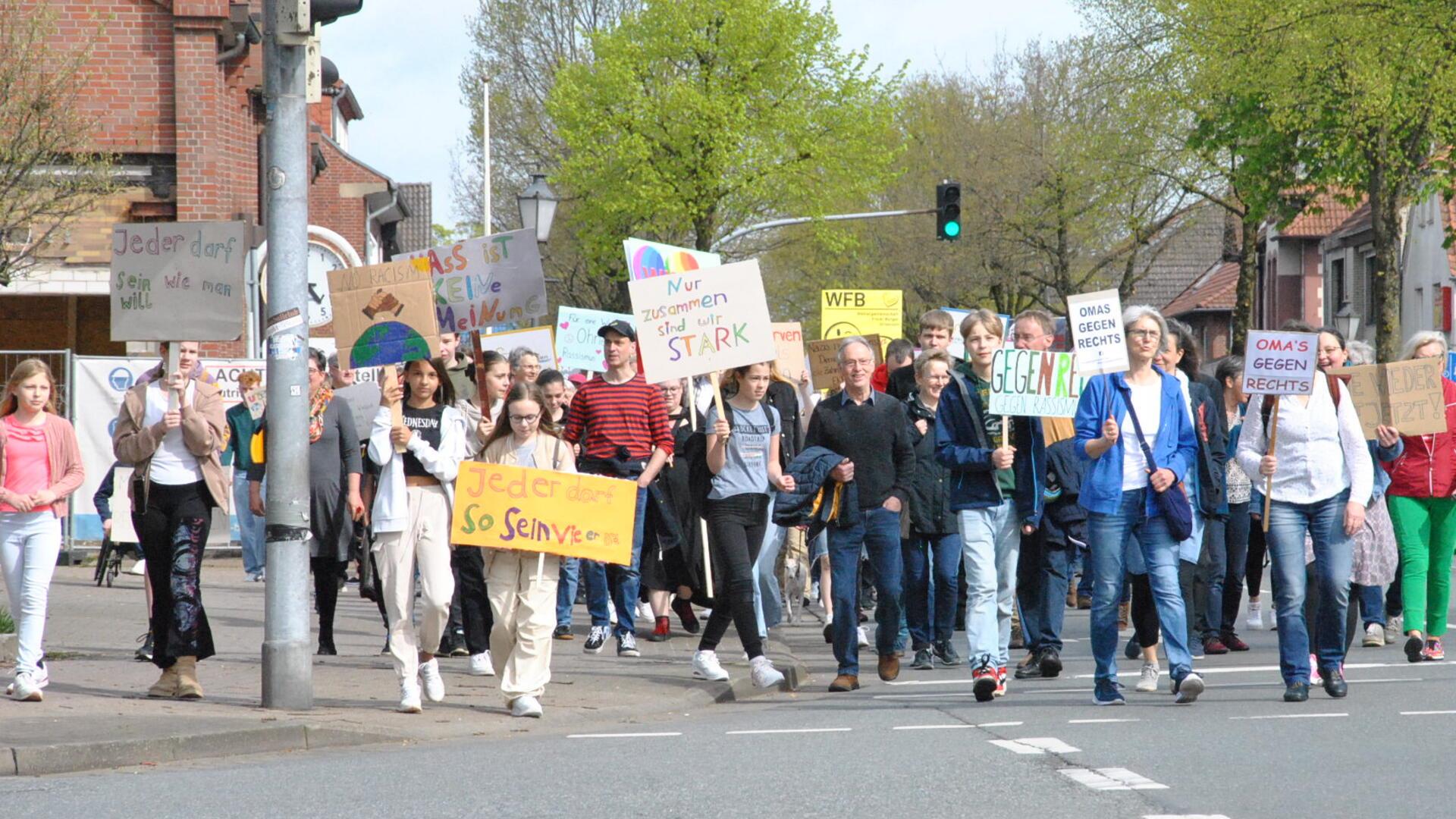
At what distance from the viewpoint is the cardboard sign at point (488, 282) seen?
40.2 feet

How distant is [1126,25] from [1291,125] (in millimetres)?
11002

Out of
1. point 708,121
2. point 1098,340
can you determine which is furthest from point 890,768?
point 708,121

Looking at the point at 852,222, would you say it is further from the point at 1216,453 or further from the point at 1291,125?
the point at 1216,453

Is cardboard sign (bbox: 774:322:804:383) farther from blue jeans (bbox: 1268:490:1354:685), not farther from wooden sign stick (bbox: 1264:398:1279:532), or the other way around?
blue jeans (bbox: 1268:490:1354:685)

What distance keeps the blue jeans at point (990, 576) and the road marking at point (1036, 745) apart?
1488 millimetres

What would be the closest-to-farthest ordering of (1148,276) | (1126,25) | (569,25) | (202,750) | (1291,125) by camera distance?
(202,750) → (1291,125) → (1126,25) → (569,25) → (1148,276)

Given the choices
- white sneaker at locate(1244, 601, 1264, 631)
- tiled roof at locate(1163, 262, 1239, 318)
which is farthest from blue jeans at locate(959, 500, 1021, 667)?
tiled roof at locate(1163, 262, 1239, 318)

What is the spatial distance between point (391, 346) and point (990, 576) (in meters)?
3.45

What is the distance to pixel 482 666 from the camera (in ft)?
36.8

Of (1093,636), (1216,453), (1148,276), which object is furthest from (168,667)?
(1148,276)

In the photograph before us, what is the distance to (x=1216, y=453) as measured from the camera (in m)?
11.8

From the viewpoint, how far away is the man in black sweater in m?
10.3

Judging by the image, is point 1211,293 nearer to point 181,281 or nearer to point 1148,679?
point 1148,679

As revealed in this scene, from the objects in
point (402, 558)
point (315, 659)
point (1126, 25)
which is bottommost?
point (315, 659)
